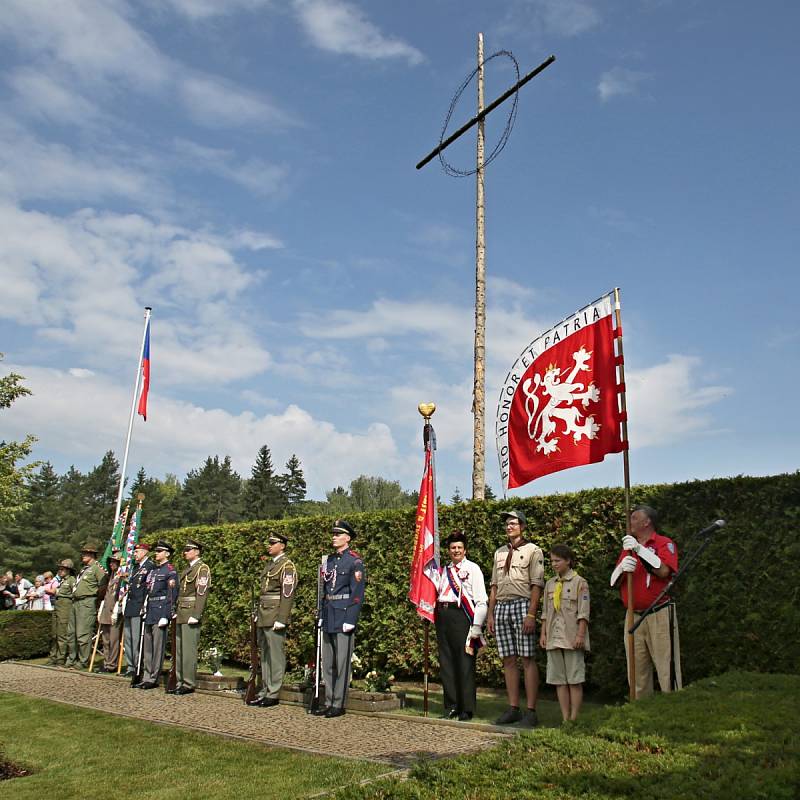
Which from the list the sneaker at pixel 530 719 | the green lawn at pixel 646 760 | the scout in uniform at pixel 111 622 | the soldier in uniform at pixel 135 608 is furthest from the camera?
the scout in uniform at pixel 111 622

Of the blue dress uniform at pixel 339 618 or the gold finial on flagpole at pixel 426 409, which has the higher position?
the gold finial on flagpole at pixel 426 409

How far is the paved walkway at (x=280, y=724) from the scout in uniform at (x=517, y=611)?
0.67 m

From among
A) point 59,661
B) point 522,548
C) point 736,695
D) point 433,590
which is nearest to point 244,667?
point 59,661

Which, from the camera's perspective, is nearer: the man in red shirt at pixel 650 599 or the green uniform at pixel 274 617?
the man in red shirt at pixel 650 599

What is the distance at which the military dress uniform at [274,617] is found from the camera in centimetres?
991

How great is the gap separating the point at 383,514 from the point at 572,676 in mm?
5068

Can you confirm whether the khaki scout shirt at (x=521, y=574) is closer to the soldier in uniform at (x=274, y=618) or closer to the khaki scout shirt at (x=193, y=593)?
the soldier in uniform at (x=274, y=618)

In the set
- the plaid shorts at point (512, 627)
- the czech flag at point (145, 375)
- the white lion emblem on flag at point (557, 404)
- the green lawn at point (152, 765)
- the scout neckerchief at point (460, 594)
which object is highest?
the czech flag at point (145, 375)

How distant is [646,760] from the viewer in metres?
4.21

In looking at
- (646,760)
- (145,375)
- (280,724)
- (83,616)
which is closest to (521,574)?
(280,724)

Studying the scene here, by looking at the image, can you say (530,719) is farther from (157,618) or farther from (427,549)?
(157,618)

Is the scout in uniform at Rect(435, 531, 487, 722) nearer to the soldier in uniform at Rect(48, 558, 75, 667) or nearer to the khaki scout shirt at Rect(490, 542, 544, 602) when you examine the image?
the khaki scout shirt at Rect(490, 542, 544, 602)

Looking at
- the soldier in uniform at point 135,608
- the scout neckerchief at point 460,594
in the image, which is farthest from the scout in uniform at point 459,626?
the soldier in uniform at point 135,608

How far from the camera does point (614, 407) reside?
8.10 metres
